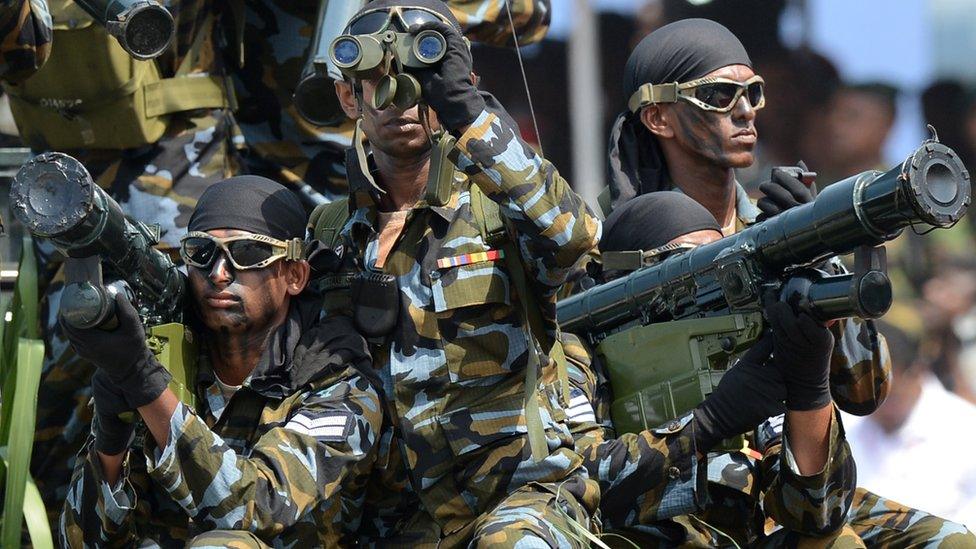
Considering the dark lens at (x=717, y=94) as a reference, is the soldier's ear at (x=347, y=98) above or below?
above

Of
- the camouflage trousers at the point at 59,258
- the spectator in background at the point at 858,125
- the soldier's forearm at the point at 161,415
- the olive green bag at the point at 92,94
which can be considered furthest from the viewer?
the spectator in background at the point at 858,125

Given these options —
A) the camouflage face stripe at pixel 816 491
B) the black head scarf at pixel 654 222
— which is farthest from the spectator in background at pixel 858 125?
the camouflage face stripe at pixel 816 491

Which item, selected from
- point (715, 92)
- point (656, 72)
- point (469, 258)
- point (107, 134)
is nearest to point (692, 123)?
point (715, 92)

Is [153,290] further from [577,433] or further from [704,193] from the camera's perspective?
[704,193]

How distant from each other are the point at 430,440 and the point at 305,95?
3.75ft

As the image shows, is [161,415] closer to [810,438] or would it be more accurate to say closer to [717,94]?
[810,438]

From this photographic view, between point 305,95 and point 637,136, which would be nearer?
point 305,95

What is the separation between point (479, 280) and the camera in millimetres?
4543

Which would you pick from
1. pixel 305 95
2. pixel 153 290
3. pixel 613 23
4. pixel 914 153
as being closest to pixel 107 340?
pixel 153 290

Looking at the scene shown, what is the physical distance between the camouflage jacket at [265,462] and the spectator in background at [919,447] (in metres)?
3.02

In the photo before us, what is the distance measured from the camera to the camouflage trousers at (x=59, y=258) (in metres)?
5.67

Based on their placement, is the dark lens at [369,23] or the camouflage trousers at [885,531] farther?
the camouflage trousers at [885,531]

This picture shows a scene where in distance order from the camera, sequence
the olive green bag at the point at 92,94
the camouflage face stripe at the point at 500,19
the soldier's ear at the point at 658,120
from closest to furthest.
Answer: the olive green bag at the point at 92,94
the soldier's ear at the point at 658,120
the camouflage face stripe at the point at 500,19

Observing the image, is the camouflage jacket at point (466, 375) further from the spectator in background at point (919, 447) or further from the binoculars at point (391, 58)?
the spectator in background at point (919, 447)
